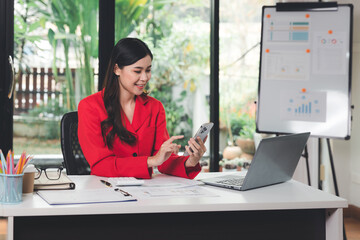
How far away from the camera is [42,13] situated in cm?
370

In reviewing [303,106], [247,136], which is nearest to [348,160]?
[247,136]

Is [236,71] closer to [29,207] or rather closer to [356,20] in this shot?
[356,20]

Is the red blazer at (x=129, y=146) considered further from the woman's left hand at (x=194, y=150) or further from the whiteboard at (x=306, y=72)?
the whiteboard at (x=306, y=72)

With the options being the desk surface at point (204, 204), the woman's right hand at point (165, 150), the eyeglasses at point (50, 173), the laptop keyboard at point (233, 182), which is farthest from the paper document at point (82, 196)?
the laptop keyboard at point (233, 182)

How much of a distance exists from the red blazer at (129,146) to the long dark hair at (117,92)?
0.03 meters

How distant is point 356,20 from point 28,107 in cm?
259

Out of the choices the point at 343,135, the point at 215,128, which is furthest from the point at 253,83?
the point at 343,135

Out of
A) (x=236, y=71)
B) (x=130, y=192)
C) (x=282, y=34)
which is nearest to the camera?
(x=130, y=192)

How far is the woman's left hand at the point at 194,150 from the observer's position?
1.95 metres

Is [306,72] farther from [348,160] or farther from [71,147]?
[71,147]

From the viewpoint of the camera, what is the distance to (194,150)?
1.96m

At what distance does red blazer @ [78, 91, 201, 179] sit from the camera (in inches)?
78.5

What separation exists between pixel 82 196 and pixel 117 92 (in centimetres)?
84

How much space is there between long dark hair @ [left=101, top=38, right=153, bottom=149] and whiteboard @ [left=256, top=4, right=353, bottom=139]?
116 centimetres
